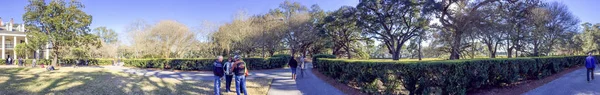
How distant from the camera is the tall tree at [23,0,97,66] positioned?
1792 cm

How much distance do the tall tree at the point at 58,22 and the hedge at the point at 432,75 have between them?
20511 mm

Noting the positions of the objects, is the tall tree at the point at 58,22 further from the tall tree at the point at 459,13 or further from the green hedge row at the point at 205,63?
the tall tree at the point at 459,13

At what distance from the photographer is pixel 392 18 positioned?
1104 inches

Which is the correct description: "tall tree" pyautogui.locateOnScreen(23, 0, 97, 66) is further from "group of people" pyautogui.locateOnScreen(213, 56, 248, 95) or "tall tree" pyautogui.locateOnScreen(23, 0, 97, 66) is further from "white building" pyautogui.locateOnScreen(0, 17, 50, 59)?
"white building" pyautogui.locateOnScreen(0, 17, 50, 59)

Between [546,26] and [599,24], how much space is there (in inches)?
1082

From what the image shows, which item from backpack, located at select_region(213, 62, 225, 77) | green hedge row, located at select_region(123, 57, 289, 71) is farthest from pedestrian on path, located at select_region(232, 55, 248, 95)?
green hedge row, located at select_region(123, 57, 289, 71)

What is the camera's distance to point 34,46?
64.5 ft

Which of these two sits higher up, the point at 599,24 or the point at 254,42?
the point at 599,24

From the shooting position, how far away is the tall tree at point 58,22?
17922 mm

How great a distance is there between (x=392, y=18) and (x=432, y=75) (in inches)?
930

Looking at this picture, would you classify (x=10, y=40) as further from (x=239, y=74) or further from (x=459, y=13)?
(x=459, y=13)

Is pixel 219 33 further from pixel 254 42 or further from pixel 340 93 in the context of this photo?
pixel 340 93

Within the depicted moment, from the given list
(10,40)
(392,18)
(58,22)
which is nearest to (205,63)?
(58,22)

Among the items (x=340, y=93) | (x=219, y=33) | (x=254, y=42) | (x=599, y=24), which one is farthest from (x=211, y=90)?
(x=599, y=24)
